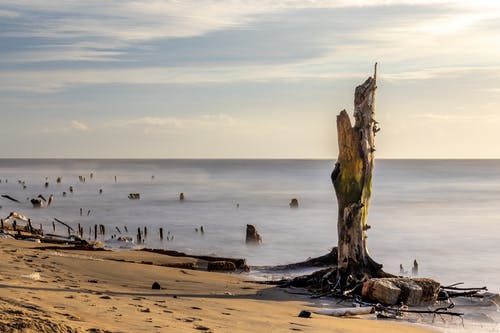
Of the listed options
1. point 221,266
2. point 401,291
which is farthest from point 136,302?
point 221,266

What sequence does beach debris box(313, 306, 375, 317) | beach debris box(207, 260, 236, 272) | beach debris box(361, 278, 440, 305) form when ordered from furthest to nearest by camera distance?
1. beach debris box(207, 260, 236, 272)
2. beach debris box(361, 278, 440, 305)
3. beach debris box(313, 306, 375, 317)

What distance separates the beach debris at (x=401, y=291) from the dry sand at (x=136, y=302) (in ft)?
5.30

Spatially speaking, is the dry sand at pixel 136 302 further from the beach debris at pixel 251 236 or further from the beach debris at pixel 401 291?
the beach debris at pixel 251 236

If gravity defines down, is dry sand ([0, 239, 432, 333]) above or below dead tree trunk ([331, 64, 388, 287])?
below

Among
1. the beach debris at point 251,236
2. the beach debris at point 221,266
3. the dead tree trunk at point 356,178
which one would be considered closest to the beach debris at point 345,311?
the dead tree trunk at point 356,178

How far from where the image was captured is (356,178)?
1917 centimetres

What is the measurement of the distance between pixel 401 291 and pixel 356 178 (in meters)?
3.60

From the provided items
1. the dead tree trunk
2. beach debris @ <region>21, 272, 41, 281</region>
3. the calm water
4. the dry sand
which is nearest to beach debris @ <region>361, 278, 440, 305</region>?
the dead tree trunk

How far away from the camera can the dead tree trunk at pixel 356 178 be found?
1897 centimetres

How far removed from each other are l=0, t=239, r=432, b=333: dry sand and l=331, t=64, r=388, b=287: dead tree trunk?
8.31 ft

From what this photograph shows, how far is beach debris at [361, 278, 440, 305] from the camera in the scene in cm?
1705

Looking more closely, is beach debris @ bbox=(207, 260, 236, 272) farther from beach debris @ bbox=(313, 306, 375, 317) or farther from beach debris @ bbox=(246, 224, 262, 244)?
beach debris @ bbox=(246, 224, 262, 244)

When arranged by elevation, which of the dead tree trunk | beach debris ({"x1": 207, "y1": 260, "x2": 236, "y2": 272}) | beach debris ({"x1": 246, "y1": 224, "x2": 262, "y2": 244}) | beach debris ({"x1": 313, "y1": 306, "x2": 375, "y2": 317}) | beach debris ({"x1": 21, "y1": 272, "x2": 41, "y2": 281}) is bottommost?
beach debris ({"x1": 313, "y1": 306, "x2": 375, "y2": 317})

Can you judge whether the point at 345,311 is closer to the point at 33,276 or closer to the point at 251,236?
the point at 33,276
